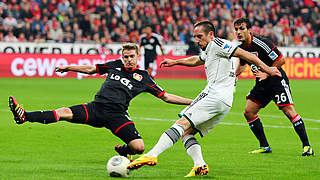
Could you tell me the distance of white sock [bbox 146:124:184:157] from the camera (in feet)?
22.5

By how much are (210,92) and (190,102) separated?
69 cm

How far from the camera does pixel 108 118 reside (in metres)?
7.86

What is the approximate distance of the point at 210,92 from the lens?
24.2 ft

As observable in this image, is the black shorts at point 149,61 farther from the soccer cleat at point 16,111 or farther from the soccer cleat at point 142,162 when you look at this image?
the soccer cleat at point 142,162

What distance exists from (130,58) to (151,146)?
8.09ft

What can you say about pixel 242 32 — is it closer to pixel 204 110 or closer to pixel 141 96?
pixel 204 110

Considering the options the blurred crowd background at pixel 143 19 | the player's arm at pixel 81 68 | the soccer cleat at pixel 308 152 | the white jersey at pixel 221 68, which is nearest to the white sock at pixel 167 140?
the white jersey at pixel 221 68

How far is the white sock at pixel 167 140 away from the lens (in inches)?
270

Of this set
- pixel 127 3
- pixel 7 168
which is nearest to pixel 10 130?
pixel 7 168

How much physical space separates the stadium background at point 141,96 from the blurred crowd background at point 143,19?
5cm

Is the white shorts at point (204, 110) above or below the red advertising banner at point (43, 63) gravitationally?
above

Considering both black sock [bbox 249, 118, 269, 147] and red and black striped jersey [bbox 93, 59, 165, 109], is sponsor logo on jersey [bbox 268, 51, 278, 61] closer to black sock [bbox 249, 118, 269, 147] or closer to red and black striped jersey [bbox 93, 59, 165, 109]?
black sock [bbox 249, 118, 269, 147]

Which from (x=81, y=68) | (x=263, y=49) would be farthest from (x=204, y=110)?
(x=263, y=49)

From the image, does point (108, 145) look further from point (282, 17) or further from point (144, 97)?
point (282, 17)
